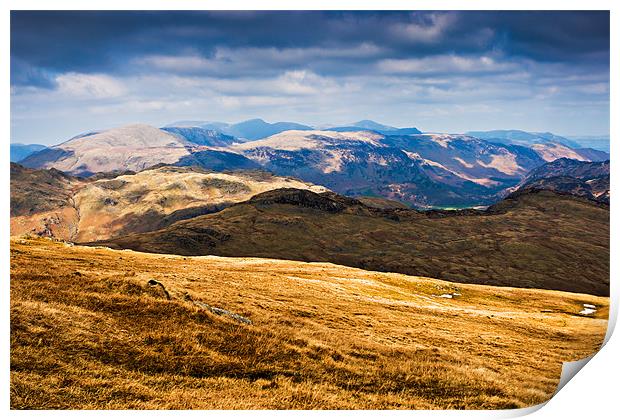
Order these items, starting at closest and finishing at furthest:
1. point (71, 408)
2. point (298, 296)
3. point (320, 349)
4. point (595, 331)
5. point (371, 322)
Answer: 1. point (71, 408)
2. point (320, 349)
3. point (371, 322)
4. point (298, 296)
5. point (595, 331)

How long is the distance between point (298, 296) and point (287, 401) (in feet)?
114

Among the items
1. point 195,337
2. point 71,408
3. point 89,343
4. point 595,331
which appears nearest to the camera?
point 71,408

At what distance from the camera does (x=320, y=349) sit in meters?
39.2

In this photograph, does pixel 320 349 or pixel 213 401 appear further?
pixel 320 349

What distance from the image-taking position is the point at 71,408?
2758 cm

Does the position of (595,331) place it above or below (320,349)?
below

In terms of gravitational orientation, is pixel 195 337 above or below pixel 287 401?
above

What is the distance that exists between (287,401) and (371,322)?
2675cm

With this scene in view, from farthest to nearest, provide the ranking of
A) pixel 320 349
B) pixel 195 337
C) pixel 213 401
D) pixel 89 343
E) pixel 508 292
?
pixel 508 292 < pixel 320 349 < pixel 195 337 < pixel 89 343 < pixel 213 401

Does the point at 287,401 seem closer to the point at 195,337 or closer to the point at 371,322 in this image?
the point at 195,337
